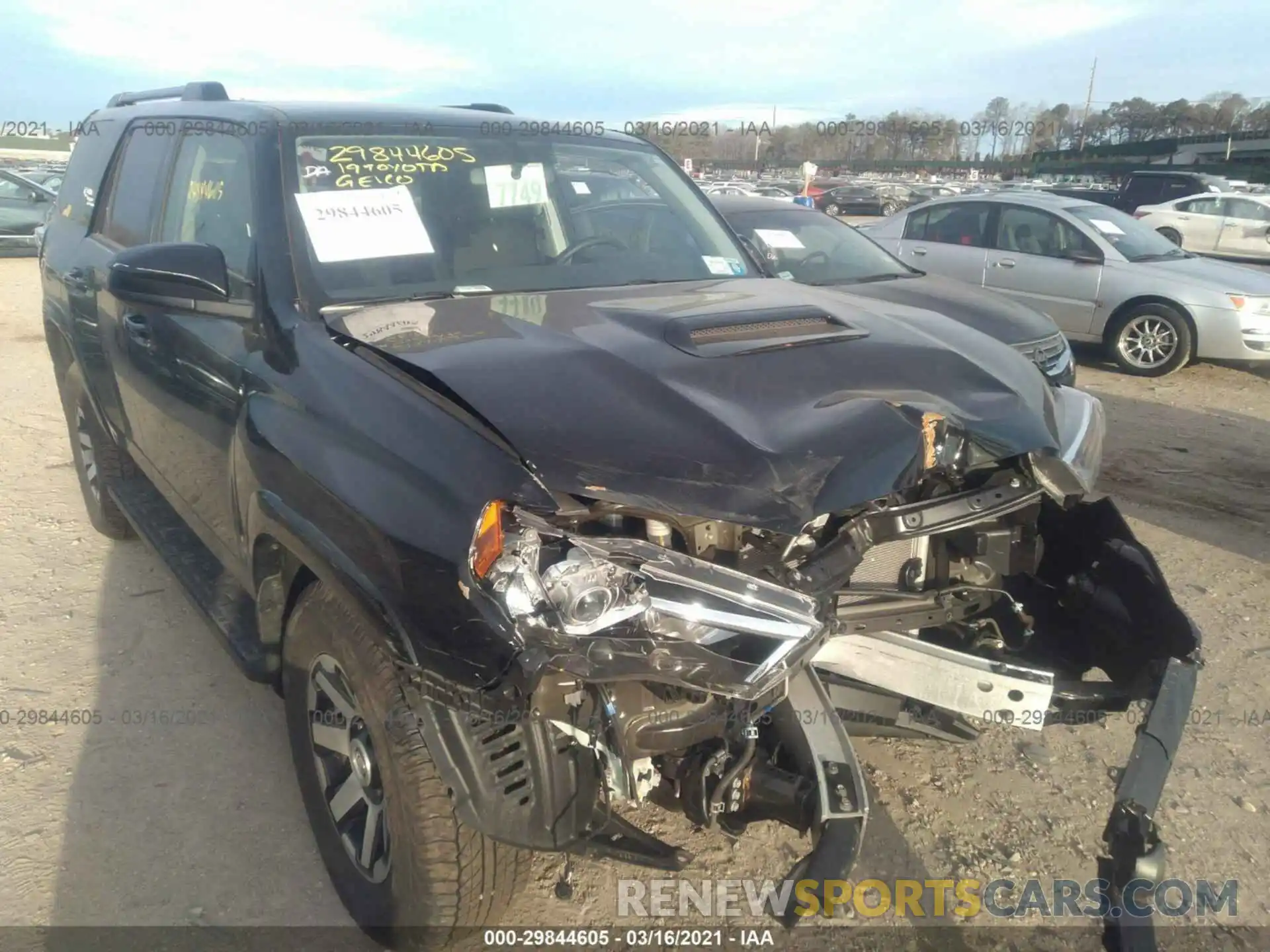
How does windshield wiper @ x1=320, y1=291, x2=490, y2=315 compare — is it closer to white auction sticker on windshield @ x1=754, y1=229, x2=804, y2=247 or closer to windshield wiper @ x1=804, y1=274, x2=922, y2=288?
windshield wiper @ x1=804, y1=274, x2=922, y2=288

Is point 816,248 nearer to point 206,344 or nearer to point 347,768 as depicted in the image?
point 206,344

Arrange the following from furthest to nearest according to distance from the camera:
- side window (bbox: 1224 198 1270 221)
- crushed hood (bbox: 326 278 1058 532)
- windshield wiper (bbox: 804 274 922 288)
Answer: side window (bbox: 1224 198 1270 221) → windshield wiper (bbox: 804 274 922 288) → crushed hood (bbox: 326 278 1058 532)

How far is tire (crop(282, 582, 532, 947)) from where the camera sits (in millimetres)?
2105

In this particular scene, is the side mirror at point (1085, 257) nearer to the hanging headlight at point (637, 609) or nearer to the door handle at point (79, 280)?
Answer: the door handle at point (79, 280)

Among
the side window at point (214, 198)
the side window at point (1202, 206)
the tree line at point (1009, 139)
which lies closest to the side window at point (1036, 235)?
the side window at point (214, 198)

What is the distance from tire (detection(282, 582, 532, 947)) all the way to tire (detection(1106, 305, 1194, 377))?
883 cm

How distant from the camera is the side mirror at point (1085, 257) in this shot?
368 inches

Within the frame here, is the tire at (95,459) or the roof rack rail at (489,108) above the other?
the roof rack rail at (489,108)

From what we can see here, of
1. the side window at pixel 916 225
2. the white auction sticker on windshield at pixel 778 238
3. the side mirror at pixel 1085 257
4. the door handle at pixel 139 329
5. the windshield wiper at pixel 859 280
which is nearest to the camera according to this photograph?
the door handle at pixel 139 329

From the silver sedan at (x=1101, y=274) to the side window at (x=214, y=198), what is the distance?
7.17 m

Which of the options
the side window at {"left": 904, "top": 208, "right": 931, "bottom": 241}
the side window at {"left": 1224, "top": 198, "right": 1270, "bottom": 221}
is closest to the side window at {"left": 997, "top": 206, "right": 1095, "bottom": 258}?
the side window at {"left": 904, "top": 208, "right": 931, "bottom": 241}

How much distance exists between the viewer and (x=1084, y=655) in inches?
111

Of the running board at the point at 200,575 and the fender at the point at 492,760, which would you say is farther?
the running board at the point at 200,575

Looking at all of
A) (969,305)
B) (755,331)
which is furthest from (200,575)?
(969,305)
